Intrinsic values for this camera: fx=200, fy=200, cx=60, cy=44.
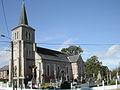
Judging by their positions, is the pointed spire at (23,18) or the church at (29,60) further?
the pointed spire at (23,18)

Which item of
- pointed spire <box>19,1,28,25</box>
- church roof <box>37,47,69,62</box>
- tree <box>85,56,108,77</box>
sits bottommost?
tree <box>85,56,108,77</box>

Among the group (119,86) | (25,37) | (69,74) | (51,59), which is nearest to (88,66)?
(69,74)

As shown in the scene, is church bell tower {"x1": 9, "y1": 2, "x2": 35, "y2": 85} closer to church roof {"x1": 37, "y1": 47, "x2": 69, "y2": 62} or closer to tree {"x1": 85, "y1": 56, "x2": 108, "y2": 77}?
church roof {"x1": 37, "y1": 47, "x2": 69, "y2": 62}

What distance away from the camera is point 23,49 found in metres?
57.9

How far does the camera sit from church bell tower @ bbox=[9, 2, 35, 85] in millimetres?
56494

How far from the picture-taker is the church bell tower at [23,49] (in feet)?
185

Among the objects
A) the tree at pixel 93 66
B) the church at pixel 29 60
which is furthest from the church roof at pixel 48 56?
the tree at pixel 93 66

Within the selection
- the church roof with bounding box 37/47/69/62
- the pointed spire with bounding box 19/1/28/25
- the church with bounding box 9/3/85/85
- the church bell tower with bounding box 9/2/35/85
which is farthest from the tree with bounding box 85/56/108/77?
the pointed spire with bounding box 19/1/28/25

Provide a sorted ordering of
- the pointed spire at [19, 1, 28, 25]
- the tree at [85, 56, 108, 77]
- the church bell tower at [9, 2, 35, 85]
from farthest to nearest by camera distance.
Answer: the tree at [85, 56, 108, 77], the pointed spire at [19, 1, 28, 25], the church bell tower at [9, 2, 35, 85]

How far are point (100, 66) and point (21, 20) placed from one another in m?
34.9

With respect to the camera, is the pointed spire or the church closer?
the church

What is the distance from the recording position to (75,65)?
7456cm

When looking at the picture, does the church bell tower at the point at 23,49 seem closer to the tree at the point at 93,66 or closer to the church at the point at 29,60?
the church at the point at 29,60

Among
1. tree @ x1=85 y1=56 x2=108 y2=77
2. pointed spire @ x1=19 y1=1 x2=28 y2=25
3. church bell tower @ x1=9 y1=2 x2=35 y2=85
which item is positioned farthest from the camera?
tree @ x1=85 y1=56 x2=108 y2=77
